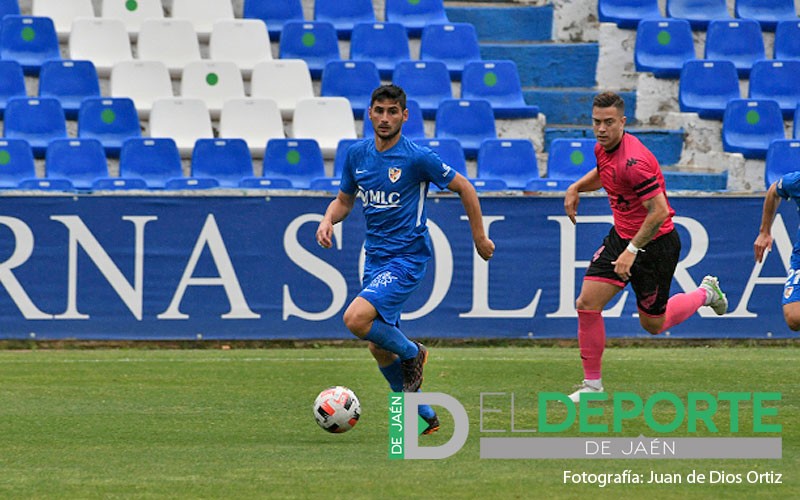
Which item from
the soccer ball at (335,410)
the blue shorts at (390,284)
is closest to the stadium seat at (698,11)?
the blue shorts at (390,284)

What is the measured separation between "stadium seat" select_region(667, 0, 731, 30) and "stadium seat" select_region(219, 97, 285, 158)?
5944 mm

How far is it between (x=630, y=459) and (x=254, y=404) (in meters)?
3.13

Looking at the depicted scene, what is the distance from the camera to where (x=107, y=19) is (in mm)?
Result: 16906

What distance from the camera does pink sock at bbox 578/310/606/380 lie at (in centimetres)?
984

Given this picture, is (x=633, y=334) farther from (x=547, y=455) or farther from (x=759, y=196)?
(x=547, y=455)

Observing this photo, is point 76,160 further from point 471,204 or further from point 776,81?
point 776,81

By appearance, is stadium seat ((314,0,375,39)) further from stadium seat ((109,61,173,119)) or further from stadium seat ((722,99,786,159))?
stadium seat ((722,99,786,159))

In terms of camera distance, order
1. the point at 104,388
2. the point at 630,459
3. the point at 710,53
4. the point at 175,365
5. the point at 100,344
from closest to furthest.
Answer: the point at 630,459 → the point at 104,388 → the point at 175,365 → the point at 100,344 → the point at 710,53

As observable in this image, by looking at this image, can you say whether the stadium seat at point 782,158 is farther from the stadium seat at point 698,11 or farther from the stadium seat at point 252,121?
the stadium seat at point 252,121

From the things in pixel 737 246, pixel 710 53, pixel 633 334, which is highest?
pixel 710 53

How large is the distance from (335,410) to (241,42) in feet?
32.8

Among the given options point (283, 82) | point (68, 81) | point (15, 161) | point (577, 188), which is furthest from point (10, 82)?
point (577, 188)

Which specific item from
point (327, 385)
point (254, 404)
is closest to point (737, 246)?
point (327, 385)

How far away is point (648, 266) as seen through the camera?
32.5 feet
